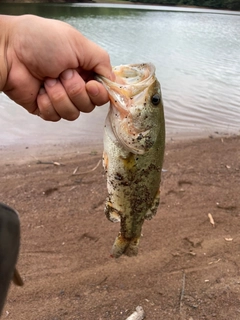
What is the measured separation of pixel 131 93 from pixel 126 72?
19 centimetres

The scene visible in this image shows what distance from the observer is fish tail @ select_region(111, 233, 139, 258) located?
9.28ft

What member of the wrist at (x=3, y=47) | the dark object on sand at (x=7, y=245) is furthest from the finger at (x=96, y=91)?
the dark object on sand at (x=7, y=245)

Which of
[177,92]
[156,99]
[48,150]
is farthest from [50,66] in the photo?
[177,92]

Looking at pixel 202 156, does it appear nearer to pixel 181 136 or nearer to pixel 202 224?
pixel 181 136

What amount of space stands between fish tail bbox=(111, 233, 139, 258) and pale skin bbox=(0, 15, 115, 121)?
1063 mm

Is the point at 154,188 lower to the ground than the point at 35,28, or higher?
lower

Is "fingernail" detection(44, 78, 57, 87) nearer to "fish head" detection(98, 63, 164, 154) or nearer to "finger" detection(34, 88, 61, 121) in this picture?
"finger" detection(34, 88, 61, 121)

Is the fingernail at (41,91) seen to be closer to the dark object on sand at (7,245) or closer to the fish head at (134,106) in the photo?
the fish head at (134,106)

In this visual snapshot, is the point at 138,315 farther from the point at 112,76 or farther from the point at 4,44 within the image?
the point at 4,44

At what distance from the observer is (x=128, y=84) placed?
234 centimetres

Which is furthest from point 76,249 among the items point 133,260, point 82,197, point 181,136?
point 181,136

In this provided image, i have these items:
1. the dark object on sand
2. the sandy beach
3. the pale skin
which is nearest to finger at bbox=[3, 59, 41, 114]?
the pale skin

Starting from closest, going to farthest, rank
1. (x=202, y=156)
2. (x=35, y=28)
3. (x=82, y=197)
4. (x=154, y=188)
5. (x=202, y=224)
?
(x=35, y=28)
(x=154, y=188)
(x=202, y=224)
(x=82, y=197)
(x=202, y=156)

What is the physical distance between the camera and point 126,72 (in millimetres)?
2420
